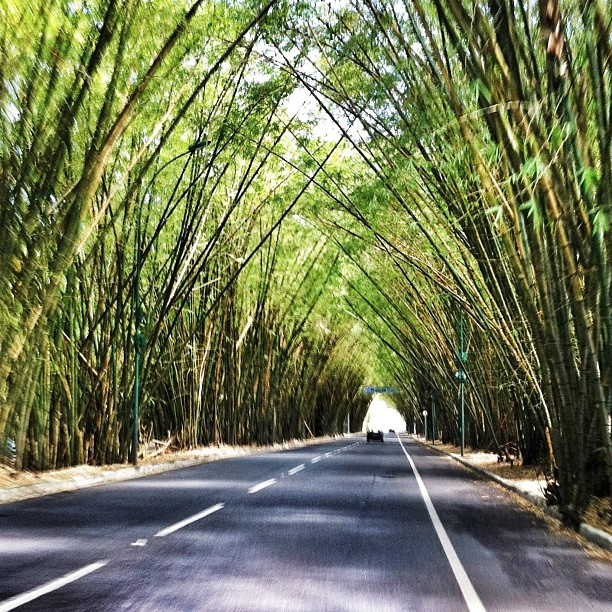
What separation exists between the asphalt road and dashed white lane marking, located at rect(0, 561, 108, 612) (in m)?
0.01

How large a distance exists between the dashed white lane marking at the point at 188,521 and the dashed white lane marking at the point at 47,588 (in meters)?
1.67

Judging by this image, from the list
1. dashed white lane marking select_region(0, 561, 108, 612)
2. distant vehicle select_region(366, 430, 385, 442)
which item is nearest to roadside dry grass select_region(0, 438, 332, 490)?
dashed white lane marking select_region(0, 561, 108, 612)

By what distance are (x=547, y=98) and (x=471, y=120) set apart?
1161mm

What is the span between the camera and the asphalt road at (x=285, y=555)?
214 inches

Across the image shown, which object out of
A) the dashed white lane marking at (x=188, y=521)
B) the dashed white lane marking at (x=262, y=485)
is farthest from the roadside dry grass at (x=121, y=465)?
the dashed white lane marking at (x=188, y=521)

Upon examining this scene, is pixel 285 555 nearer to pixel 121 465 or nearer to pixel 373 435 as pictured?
pixel 121 465

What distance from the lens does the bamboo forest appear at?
8500 millimetres

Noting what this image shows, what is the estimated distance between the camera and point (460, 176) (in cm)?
1277

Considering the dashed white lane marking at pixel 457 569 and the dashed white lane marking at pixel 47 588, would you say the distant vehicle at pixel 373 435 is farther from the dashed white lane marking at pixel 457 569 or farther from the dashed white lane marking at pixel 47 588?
the dashed white lane marking at pixel 47 588

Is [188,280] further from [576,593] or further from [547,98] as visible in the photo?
[576,593]

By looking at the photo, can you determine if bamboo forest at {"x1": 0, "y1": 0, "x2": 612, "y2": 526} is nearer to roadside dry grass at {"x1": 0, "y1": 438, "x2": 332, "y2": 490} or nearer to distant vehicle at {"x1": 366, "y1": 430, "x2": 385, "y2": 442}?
roadside dry grass at {"x1": 0, "y1": 438, "x2": 332, "y2": 490}

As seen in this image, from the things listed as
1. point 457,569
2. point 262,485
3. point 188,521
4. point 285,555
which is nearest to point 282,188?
point 262,485

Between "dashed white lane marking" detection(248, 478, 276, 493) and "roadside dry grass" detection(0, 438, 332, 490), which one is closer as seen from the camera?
"roadside dry grass" detection(0, 438, 332, 490)

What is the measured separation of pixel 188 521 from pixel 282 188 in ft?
46.0
